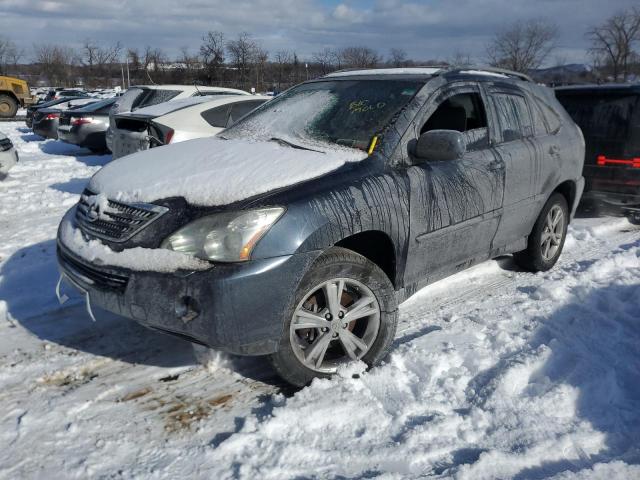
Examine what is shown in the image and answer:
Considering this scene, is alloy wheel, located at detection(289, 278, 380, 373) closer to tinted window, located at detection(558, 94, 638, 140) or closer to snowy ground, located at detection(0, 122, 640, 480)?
snowy ground, located at detection(0, 122, 640, 480)

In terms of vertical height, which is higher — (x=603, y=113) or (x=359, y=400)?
(x=603, y=113)

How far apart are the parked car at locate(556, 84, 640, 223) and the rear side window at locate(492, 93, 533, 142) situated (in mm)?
3020

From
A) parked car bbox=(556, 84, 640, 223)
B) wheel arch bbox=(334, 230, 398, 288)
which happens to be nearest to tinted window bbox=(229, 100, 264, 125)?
parked car bbox=(556, 84, 640, 223)

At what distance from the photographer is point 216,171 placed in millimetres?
3223

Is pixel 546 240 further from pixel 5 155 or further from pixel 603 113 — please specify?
pixel 5 155

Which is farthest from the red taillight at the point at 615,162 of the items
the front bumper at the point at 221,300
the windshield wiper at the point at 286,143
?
the front bumper at the point at 221,300

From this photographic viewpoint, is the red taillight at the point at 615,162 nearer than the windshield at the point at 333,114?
No

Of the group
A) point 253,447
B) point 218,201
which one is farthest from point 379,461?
point 218,201

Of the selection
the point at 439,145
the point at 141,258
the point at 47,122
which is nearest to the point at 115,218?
the point at 141,258

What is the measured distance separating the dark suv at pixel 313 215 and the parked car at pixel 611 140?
3.17 m

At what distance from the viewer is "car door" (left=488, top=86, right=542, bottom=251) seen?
438cm

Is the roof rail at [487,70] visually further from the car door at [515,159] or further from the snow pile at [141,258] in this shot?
the snow pile at [141,258]

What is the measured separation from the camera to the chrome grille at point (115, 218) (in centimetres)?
296

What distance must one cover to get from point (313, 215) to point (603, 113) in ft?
19.3
